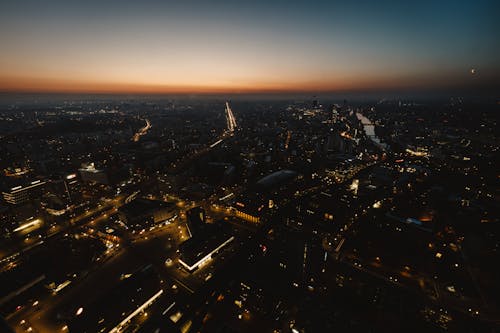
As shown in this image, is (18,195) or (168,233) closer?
(168,233)

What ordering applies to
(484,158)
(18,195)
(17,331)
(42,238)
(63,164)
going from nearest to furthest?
1. (17,331)
2. (42,238)
3. (18,195)
4. (484,158)
5. (63,164)

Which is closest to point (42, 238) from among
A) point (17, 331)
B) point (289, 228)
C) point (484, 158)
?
point (17, 331)

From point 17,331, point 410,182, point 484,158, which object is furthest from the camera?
point 484,158

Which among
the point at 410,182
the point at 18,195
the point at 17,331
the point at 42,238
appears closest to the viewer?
the point at 17,331

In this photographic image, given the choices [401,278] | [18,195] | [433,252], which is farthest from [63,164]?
[433,252]

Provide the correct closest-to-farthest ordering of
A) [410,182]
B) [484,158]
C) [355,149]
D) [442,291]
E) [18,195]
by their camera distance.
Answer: [442,291]
[18,195]
[410,182]
[484,158]
[355,149]

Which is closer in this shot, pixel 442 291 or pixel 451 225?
pixel 442 291

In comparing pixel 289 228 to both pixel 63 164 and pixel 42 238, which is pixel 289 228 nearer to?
pixel 42 238

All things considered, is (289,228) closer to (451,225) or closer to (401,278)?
(401,278)
